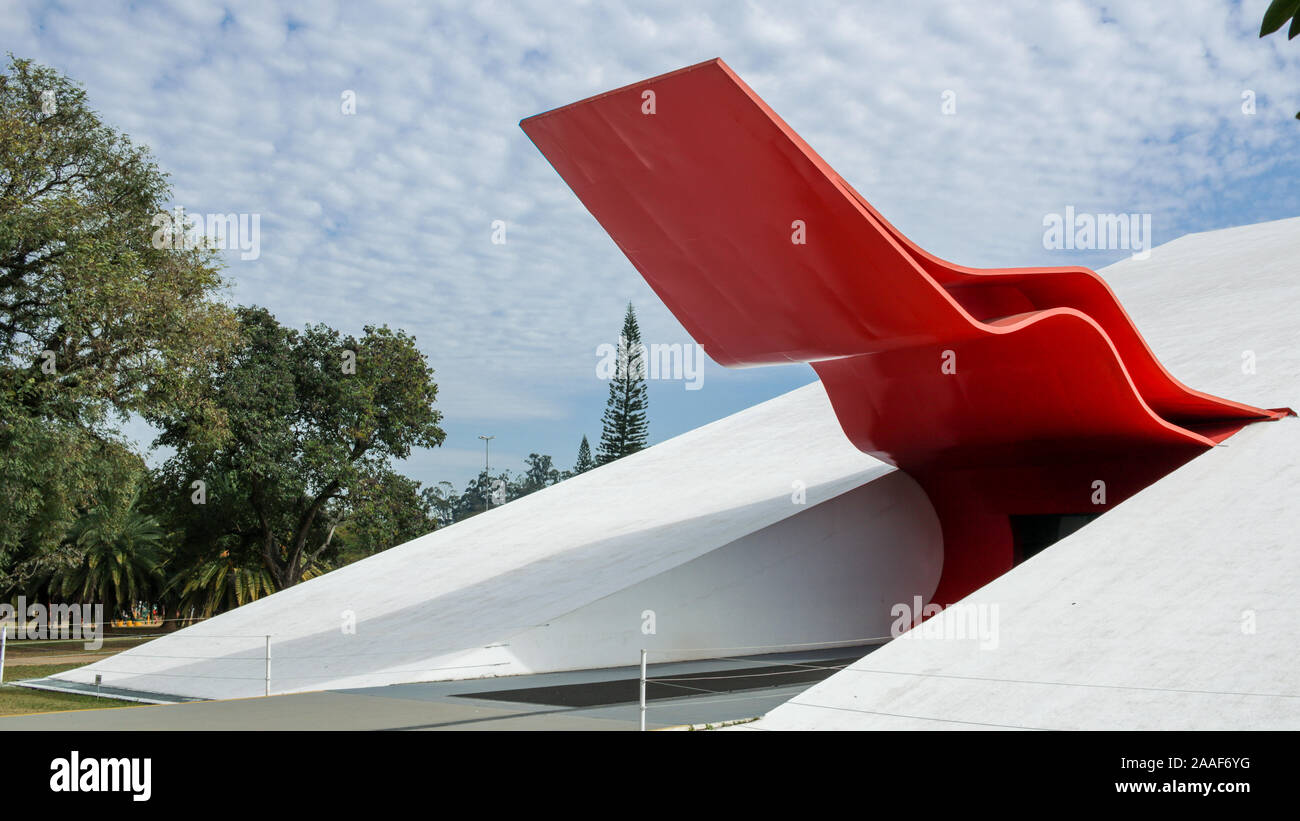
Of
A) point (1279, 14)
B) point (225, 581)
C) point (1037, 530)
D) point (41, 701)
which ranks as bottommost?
point (41, 701)

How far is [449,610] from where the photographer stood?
13.1m

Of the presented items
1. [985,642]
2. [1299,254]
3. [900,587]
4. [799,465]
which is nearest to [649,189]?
[985,642]

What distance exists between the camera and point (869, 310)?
385 inches

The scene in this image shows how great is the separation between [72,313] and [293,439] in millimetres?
12320

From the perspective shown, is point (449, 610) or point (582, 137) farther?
point (449, 610)

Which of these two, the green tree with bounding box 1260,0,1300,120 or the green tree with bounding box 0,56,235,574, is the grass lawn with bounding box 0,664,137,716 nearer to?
the green tree with bounding box 0,56,235,574

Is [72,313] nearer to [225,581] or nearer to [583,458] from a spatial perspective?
[225,581]

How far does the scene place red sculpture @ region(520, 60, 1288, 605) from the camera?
346 inches

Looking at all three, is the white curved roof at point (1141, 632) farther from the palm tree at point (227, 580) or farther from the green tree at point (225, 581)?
the green tree at point (225, 581)

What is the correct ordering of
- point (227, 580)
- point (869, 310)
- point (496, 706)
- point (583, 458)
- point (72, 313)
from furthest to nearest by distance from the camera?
point (583, 458), point (227, 580), point (72, 313), point (869, 310), point (496, 706)

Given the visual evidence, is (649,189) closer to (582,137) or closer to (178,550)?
(582,137)

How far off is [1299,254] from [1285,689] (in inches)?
640

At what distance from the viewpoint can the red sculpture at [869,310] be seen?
346 inches

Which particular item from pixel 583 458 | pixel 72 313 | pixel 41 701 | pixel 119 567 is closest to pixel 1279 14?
pixel 41 701
